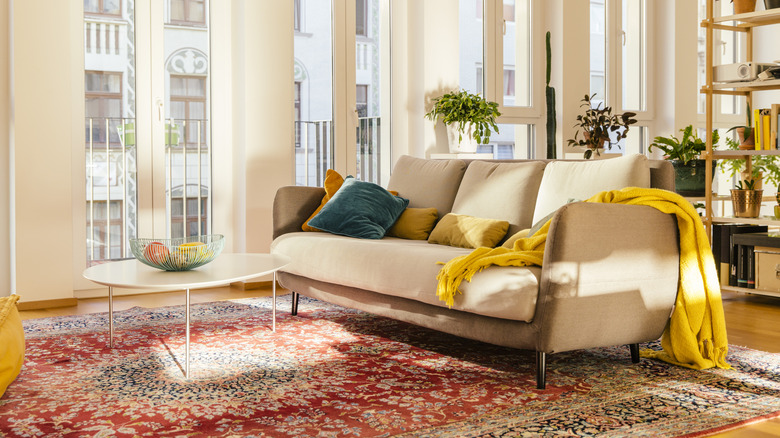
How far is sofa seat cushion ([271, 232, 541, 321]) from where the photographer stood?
8.99ft

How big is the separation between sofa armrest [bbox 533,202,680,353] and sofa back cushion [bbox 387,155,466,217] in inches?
54.3

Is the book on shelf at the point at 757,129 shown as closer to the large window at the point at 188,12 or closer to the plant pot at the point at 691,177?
the plant pot at the point at 691,177

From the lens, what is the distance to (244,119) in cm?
534

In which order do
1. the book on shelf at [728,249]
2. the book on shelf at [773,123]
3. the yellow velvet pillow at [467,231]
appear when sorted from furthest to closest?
the book on shelf at [728,249] < the book on shelf at [773,123] < the yellow velvet pillow at [467,231]

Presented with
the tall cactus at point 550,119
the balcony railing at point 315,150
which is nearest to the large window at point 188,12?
the balcony railing at point 315,150

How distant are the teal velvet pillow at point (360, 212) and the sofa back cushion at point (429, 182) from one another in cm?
11

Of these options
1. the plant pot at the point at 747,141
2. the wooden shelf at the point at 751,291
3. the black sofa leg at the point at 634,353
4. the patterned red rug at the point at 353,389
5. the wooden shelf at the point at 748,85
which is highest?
the wooden shelf at the point at 748,85

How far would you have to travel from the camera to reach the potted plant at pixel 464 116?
18.5 ft

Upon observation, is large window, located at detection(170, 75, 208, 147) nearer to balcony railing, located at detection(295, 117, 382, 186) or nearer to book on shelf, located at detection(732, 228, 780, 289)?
balcony railing, located at detection(295, 117, 382, 186)

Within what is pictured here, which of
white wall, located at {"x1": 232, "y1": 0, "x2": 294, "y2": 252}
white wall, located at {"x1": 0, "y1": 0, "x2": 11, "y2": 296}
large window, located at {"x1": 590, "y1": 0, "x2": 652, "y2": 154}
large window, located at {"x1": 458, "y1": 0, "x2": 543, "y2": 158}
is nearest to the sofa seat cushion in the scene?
white wall, located at {"x1": 232, "y1": 0, "x2": 294, "y2": 252}

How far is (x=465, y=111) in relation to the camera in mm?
5664

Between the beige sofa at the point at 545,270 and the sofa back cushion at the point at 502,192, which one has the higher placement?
the sofa back cushion at the point at 502,192

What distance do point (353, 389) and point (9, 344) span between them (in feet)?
3.93

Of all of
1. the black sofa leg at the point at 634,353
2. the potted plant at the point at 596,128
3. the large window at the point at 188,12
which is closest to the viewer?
the black sofa leg at the point at 634,353
